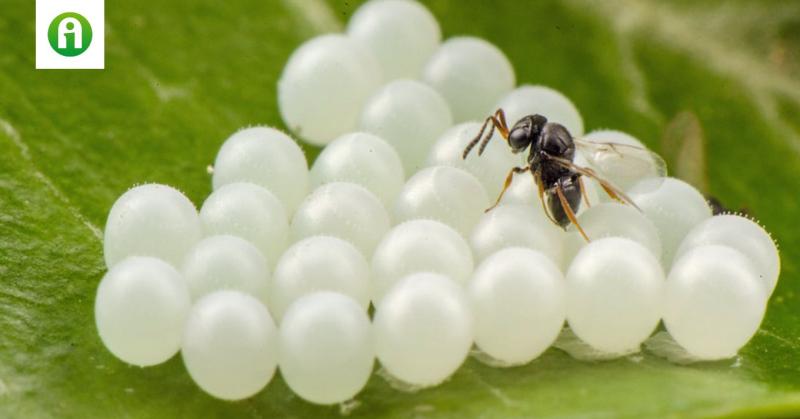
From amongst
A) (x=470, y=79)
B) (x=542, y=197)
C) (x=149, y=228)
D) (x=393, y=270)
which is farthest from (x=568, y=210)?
(x=149, y=228)

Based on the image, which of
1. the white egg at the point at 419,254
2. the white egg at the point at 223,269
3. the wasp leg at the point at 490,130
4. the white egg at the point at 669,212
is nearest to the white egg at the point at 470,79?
the wasp leg at the point at 490,130

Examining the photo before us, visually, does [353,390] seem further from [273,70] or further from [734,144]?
[734,144]

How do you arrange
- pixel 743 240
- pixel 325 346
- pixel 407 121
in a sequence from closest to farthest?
pixel 325 346 → pixel 743 240 → pixel 407 121

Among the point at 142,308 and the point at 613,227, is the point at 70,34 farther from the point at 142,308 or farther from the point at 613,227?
the point at 613,227

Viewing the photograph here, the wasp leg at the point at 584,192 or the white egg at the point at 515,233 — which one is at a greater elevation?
the wasp leg at the point at 584,192

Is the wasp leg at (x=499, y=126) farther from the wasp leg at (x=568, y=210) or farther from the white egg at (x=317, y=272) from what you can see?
the white egg at (x=317, y=272)

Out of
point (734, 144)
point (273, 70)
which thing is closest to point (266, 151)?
point (273, 70)
